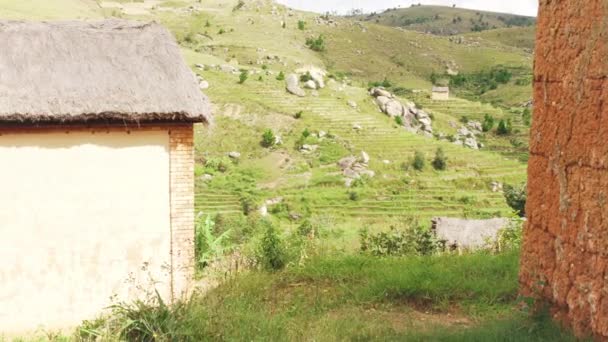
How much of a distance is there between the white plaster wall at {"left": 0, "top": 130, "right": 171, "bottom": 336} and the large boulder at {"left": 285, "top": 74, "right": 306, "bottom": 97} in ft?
174

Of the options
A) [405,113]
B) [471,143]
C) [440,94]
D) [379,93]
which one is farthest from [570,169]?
[440,94]

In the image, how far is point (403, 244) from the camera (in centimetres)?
1134

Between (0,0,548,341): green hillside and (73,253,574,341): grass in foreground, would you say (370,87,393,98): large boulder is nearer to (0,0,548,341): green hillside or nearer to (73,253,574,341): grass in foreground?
(0,0,548,341): green hillside

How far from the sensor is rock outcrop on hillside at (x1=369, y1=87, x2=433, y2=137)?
6125 centimetres

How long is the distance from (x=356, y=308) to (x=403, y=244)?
3.88 m

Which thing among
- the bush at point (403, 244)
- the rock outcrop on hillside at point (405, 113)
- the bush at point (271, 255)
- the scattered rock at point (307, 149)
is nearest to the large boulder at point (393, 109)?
the rock outcrop on hillside at point (405, 113)

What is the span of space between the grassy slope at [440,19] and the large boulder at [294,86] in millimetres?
70003

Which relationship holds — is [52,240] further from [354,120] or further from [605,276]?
[354,120]

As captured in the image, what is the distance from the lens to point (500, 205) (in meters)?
45.4

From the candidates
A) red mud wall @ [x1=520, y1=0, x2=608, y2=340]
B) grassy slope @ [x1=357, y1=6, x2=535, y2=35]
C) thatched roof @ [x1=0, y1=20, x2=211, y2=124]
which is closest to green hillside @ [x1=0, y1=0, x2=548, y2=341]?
red mud wall @ [x1=520, y1=0, x2=608, y2=340]

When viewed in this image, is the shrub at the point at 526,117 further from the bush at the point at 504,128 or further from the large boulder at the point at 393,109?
the large boulder at the point at 393,109

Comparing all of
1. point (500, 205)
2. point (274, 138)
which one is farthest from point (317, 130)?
point (500, 205)

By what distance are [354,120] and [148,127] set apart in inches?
1999

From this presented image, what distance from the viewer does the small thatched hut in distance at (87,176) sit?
8.11 meters
